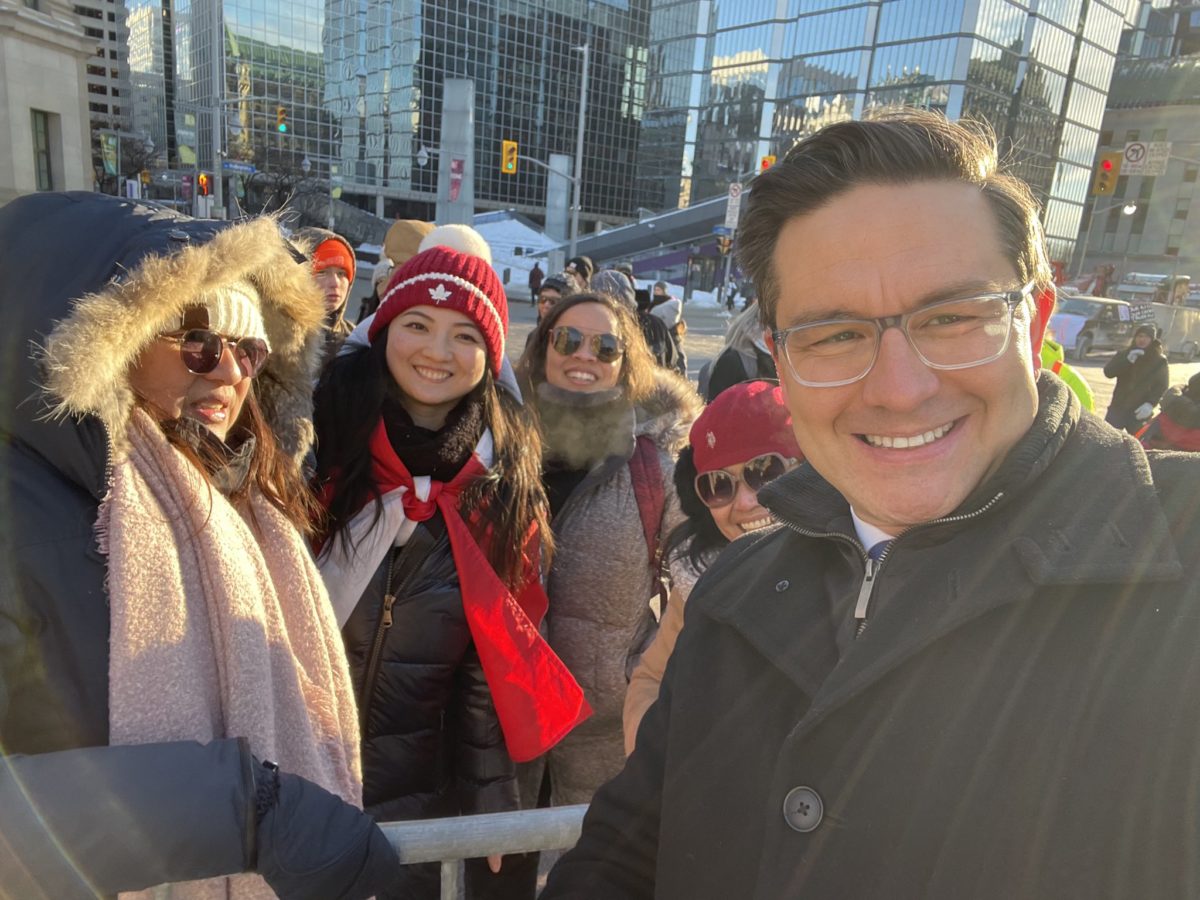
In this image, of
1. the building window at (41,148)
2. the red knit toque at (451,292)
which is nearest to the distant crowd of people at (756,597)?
the red knit toque at (451,292)

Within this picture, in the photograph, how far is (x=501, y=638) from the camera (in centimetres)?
231

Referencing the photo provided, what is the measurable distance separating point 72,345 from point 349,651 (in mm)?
1235

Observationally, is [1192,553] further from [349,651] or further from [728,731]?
[349,651]

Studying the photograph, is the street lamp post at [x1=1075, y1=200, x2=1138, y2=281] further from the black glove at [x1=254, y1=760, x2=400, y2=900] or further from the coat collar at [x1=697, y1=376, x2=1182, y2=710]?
the black glove at [x1=254, y1=760, x2=400, y2=900]

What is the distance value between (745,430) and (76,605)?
1716 millimetres

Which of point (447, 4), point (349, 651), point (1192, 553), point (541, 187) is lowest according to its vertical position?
point (349, 651)

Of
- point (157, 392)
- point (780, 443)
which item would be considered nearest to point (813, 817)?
point (780, 443)

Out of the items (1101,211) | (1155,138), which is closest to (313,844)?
(1101,211)

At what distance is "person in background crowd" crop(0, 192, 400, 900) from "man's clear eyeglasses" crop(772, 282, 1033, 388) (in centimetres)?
128

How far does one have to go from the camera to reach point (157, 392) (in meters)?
1.63

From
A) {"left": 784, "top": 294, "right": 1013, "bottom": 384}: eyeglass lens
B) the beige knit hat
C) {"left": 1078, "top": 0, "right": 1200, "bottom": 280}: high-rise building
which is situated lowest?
{"left": 784, "top": 294, "right": 1013, "bottom": 384}: eyeglass lens

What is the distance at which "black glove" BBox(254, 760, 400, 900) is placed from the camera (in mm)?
1363

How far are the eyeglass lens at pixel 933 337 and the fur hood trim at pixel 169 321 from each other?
125 cm

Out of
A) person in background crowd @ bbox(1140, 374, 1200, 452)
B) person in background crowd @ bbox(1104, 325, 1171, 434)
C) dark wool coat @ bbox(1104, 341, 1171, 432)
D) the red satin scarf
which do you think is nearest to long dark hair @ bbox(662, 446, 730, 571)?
the red satin scarf
